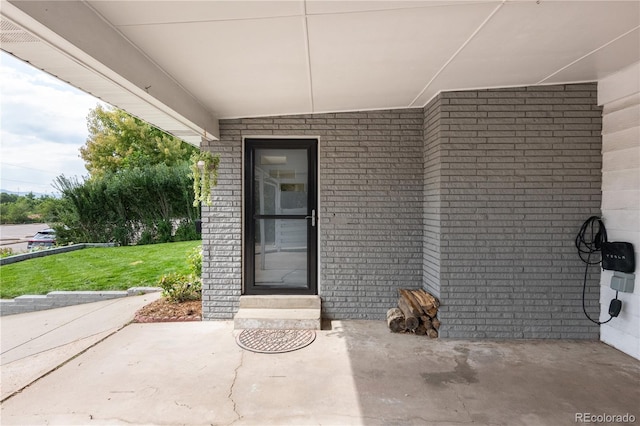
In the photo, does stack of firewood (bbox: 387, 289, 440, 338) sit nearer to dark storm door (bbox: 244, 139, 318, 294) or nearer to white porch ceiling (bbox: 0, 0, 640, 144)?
dark storm door (bbox: 244, 139, 318, 294)

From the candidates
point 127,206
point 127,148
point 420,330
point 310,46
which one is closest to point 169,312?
point 420,330

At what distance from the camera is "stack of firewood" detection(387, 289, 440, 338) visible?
3.54m

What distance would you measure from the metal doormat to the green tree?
11827 millimetres

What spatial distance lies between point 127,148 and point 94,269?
30.3 feet

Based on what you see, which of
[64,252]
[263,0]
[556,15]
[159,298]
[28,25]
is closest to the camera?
[28,25]

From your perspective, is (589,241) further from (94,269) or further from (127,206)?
(127,206)

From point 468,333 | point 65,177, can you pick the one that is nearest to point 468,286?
point 468,333

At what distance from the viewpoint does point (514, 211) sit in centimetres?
349

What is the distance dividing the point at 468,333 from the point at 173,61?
3.84 m

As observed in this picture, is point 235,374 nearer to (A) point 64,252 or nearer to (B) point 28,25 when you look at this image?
(B) point 28,25

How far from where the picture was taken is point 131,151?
13781mm

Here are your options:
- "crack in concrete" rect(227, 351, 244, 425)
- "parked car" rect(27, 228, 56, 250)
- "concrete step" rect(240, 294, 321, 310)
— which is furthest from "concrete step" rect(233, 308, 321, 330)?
"parked car" rect(27, 228, 56, 250)

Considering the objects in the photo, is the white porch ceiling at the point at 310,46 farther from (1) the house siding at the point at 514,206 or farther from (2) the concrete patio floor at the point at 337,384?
(2) the concrete patio floor at the point at 337,384

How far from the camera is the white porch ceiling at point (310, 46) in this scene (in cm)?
182
